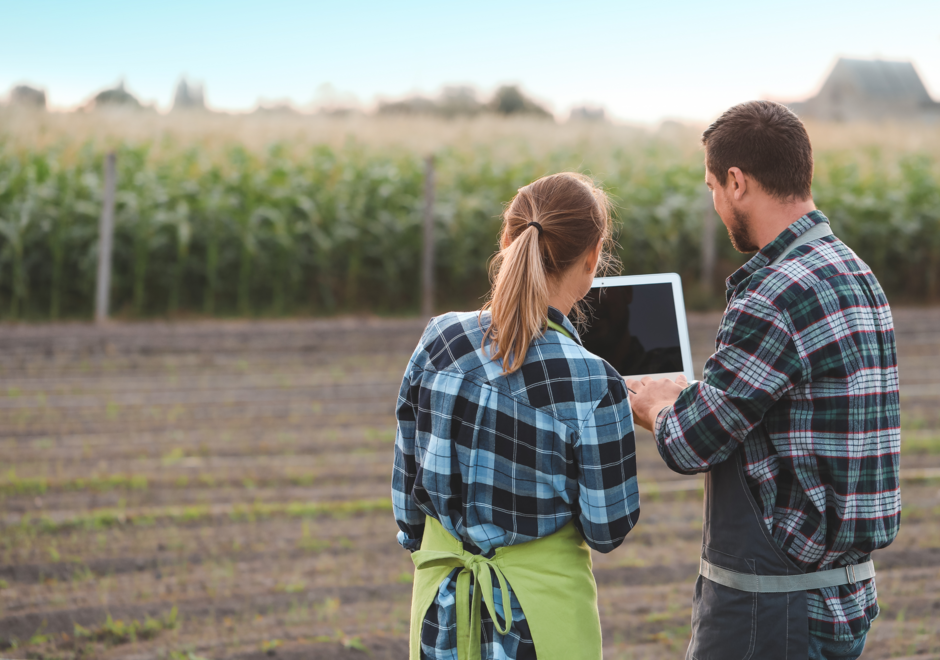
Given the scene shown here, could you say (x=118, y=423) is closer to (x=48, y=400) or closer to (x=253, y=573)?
(x=48, y=400)

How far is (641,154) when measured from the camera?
17.5m

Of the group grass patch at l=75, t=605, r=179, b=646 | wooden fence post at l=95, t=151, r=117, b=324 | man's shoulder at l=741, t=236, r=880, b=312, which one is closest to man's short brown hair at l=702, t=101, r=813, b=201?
man's shoulder at l=741, t=236, r=880, b=312

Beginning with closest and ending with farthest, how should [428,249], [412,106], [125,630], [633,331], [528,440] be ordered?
[528,440], [633,331], [125,630], [428,249], [412,106]

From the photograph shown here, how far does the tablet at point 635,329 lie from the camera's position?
83.5 inches

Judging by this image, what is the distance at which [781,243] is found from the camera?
1855 mm

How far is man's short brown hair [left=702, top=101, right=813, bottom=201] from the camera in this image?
1.81m

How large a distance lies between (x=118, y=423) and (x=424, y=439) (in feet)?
17.5

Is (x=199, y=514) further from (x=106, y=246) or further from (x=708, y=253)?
(x=708, y=253)

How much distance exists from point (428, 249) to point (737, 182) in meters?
10.1

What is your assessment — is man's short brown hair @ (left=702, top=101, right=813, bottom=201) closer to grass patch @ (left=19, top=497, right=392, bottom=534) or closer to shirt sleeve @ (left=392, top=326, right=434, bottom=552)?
shirt sleeve @ (left=392, top=326, right=434, bottom=552)

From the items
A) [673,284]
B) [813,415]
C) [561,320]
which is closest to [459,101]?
[673,284]

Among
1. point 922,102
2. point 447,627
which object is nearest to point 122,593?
point 447,627

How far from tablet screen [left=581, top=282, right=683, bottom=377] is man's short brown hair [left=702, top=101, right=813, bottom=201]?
0.39m

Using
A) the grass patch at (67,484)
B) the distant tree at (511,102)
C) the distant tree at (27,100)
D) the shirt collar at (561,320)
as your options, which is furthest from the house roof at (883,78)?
the shirt collar at (561,320)
